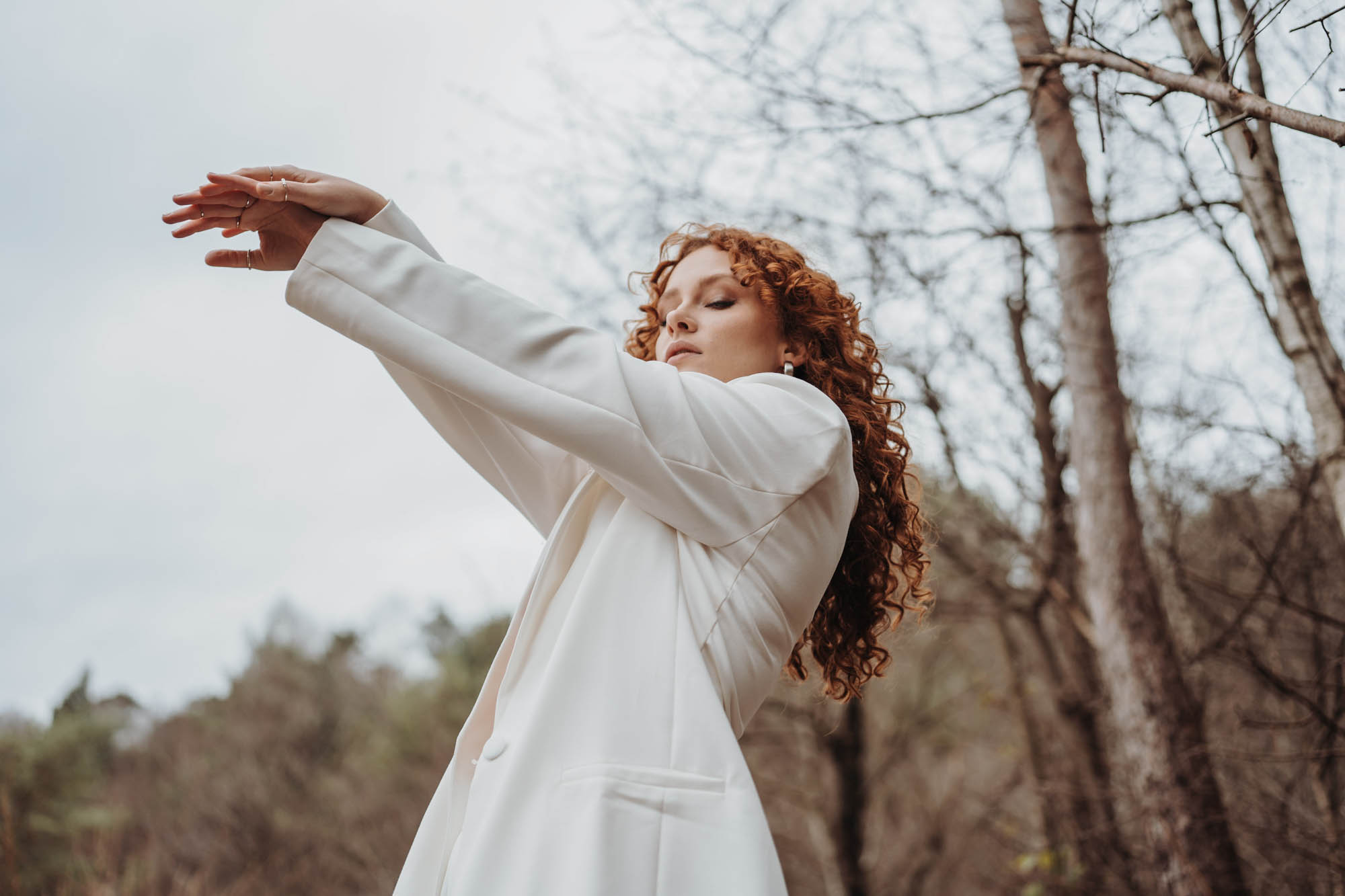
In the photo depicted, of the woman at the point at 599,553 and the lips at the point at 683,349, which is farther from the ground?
the lips at the point at 683,349

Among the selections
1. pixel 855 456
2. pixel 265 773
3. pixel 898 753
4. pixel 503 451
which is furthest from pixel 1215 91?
pixel 265 773

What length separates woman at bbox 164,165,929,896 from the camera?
1104 mm

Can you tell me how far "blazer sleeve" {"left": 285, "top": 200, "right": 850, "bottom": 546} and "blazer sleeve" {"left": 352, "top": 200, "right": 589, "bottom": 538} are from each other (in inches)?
11.8

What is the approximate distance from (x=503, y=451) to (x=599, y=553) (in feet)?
1.24

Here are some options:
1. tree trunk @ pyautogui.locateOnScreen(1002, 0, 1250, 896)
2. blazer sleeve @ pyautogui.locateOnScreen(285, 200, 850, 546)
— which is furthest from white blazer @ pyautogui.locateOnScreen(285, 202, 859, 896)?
tree trunk @ pyautogui.locateOnScreen(1002, 0, 1250, 896)

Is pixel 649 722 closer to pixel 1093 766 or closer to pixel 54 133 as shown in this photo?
pixel 1093 766

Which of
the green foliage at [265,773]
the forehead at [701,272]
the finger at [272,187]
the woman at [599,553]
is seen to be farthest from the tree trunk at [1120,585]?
the green foliage at [265,773]

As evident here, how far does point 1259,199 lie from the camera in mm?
1979

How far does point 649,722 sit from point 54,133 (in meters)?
5.91

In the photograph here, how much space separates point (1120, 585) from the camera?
3082mm

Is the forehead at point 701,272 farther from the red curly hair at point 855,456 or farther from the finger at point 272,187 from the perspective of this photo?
the finger at point 272,187

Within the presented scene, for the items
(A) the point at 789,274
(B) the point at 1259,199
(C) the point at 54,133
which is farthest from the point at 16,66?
(B) the point at 1259,199

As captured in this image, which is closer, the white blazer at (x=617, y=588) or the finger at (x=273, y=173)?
the white blazer at (x=617, y=588)

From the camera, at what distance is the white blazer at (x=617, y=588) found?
1.10 m
